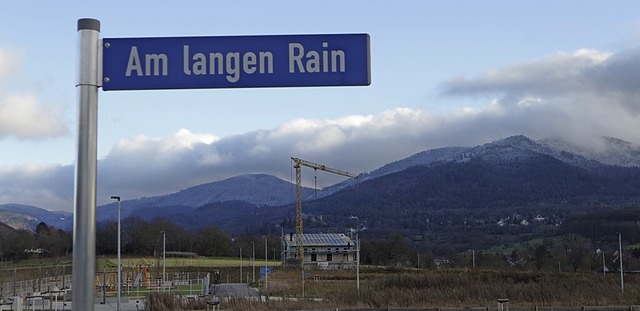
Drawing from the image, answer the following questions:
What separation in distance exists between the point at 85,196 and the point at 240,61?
150cm

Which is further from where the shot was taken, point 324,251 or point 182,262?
point 324,251

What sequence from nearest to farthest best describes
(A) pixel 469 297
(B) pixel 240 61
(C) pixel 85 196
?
1. (C) pixel 85 196
2. (B) pixel 240 61
3. (A) pixel 469 297

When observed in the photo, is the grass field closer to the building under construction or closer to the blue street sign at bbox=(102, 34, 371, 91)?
the building under construction

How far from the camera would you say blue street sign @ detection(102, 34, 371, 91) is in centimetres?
579

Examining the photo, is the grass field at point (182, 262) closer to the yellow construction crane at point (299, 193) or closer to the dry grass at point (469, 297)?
the yellow construction crane at point (299, 193)

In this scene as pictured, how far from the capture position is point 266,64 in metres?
5.85

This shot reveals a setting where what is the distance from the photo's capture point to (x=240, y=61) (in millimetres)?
5832

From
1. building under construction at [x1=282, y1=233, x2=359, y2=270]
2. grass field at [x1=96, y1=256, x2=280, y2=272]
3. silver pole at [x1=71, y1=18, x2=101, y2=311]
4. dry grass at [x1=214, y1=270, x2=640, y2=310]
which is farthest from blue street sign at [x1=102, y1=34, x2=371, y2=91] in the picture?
building under construction at [x1=282, y1=233, x2=359, y2=270]

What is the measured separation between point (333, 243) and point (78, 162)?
117 m

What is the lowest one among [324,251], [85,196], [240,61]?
[324,251]

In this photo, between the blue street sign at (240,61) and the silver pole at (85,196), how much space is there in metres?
0.31

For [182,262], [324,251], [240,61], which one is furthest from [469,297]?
[324,251]

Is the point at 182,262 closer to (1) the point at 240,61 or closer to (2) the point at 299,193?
(2) the point at 299,193

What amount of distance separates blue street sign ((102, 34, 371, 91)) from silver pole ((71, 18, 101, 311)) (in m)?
0.31
